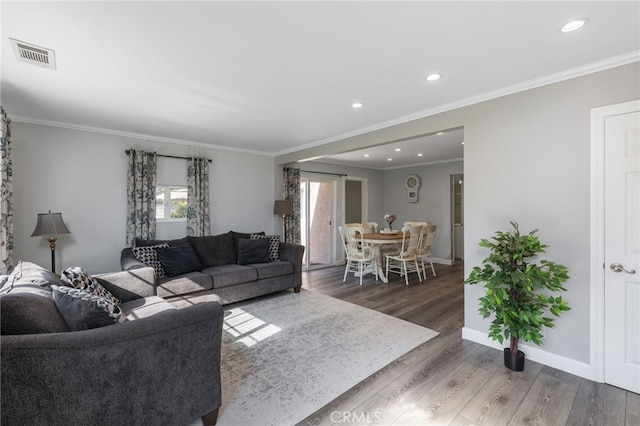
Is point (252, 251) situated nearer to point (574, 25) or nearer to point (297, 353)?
point (297, 353)

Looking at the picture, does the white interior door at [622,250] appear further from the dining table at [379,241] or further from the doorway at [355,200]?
the doorway at [355,200]

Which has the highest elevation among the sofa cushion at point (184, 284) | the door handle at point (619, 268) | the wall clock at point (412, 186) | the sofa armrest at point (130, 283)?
the wall clock at point (412, 186)

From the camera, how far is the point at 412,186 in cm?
752

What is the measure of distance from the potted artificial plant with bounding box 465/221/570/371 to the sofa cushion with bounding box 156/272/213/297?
3121mm

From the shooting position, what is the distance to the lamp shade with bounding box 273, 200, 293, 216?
17.9ft

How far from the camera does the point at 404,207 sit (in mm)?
7766

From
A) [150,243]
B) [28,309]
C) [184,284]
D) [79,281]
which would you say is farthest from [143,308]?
[150,243]

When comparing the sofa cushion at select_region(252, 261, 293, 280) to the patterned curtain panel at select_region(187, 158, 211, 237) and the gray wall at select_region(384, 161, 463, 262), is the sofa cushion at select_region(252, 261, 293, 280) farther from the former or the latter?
the gray wall at select_region(384, 161, 463, 262)

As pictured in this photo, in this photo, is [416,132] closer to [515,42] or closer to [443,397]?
[515,42]

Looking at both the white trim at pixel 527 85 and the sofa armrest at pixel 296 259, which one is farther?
the sofa armrest at pixel 296 259

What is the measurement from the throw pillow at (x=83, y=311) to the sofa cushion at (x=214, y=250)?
2.54m

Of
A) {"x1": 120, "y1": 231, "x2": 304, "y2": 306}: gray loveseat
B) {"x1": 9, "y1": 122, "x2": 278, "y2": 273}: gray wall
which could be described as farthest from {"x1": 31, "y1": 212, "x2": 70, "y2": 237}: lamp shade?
{"x1": 120, "y1": 231, "x2": 304, "y2": 306}: gray loveseat

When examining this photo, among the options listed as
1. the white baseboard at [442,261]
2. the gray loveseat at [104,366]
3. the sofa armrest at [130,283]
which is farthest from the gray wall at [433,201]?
the gray loveseat at [104,366]

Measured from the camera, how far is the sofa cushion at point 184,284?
3.43 m
